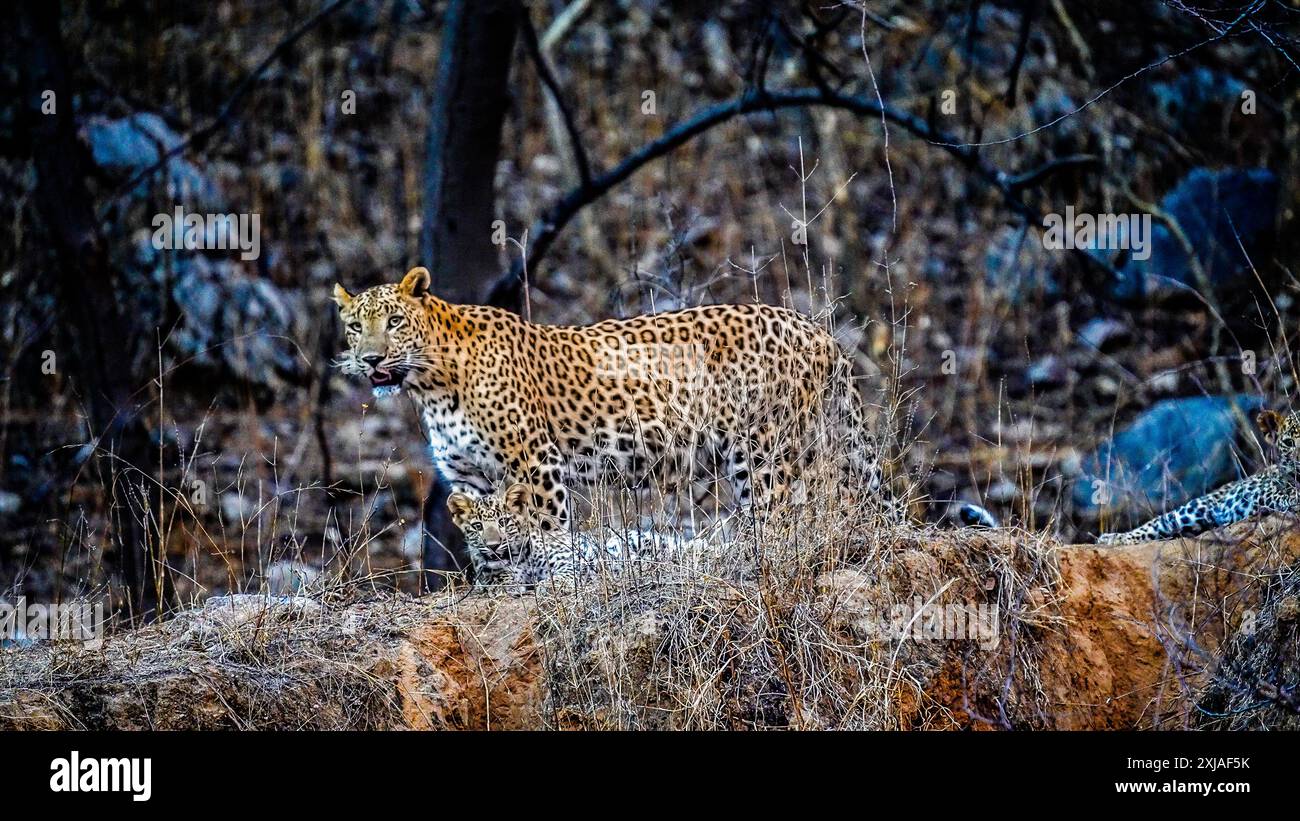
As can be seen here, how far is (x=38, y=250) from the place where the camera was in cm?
1800

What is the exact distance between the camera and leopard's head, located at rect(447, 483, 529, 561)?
901 centimetres

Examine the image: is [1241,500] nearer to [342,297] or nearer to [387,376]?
[387,376]

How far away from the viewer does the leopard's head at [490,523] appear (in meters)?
9.01

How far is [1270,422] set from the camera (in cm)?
967

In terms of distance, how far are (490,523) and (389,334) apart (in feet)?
5.22

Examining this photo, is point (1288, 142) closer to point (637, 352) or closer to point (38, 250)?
point (637, 352)
